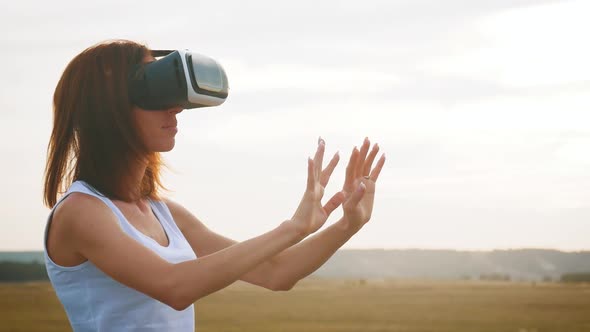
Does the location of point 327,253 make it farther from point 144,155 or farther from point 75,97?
point 75,97

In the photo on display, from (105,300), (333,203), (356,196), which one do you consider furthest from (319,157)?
(105,300)

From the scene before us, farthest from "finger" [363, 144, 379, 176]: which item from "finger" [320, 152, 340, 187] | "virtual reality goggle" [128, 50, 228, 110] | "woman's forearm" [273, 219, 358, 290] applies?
"virtual reality goggle" [128, 50, 228, 110]

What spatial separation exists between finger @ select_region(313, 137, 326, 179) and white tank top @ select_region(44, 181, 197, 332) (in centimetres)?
63

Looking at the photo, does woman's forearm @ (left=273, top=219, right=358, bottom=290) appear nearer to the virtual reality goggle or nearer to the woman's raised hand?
the woman's raised hand

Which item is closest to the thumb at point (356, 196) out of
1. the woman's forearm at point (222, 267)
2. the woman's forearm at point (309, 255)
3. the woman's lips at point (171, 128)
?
the woman's forearm at point (309, 255)

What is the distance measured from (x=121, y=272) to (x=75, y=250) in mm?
210

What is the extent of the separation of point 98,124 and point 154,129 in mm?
211

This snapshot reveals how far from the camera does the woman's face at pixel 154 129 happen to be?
295 centimetres

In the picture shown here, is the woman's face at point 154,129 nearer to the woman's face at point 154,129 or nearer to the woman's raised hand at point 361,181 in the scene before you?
the woman's face at point 154,129

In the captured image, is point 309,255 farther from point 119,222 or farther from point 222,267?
point 119,222

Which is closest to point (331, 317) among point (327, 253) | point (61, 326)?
point (61, 326)

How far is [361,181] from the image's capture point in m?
3.44

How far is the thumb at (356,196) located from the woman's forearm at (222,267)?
60 centimetres

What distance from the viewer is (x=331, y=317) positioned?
4547 centimetres
